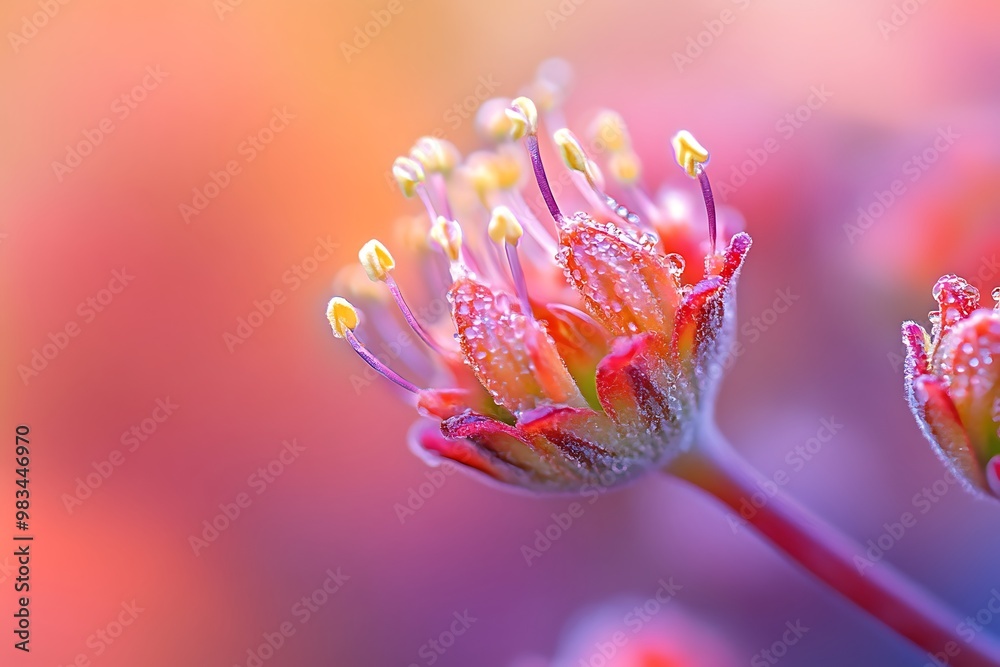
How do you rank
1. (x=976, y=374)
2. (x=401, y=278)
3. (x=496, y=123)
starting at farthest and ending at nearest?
(x=401, y=278) → (x=496, y=123) → (x=976, y=374)

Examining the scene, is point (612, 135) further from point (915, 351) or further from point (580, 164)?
point (915, 351)

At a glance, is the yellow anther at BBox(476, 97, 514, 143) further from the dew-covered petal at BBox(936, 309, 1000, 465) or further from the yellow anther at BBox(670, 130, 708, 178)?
the dew-covered petal at BBox(936, 309, 1000, 465)

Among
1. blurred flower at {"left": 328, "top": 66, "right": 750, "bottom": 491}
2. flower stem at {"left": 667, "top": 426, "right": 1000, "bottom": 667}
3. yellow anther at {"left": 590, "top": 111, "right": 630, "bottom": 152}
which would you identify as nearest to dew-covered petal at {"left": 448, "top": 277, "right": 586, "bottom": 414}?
blurred flower at {"left": 328, "top": 66, "right": 750, "bottom": 491}

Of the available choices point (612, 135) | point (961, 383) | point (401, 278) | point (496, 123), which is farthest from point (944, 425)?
point (401, 278)

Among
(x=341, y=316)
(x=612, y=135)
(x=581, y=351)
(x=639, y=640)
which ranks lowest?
(x=639, y=640)

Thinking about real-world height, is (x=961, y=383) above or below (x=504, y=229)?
above

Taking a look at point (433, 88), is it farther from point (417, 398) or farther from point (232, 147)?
point (417, 398)

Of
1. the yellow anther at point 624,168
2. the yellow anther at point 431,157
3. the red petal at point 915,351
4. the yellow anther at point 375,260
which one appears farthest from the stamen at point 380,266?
the red petal at point 915,351

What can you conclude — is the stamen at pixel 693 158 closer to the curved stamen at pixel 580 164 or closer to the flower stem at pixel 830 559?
the curved stamen at pixel 580 164
